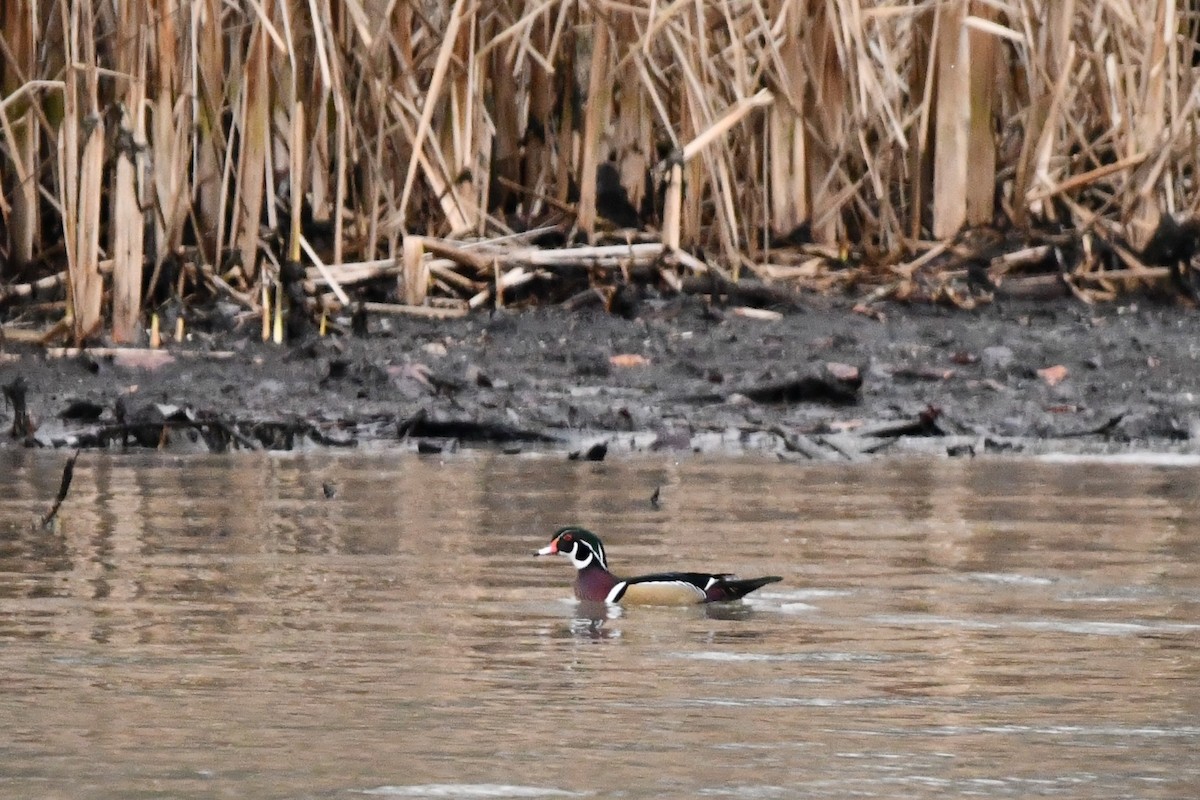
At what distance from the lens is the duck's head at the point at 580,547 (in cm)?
557

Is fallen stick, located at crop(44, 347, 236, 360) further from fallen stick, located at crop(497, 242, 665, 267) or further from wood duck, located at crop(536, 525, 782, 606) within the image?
wood duck, located at crop(536, 525, 782, 606)

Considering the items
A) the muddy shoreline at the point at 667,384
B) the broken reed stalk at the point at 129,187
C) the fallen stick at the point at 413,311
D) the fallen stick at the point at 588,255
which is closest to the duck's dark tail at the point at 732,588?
the muddy shoreline at the point at 667,384

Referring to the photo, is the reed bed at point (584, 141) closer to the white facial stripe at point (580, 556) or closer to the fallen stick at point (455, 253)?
the fallen stick at point (455, 253)

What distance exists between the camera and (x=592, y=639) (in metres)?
4.96

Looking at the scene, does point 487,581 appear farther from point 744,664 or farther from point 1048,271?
point 1048,271

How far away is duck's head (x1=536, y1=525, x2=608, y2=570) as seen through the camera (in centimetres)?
557

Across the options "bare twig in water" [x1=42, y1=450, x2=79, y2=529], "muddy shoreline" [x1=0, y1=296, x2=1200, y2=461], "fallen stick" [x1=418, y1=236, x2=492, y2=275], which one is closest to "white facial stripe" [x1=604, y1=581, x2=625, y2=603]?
"bare twig in water" [x1=42, y1=450, x2=79, y2=529]

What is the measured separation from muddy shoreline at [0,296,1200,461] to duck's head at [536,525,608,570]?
9.68 feet

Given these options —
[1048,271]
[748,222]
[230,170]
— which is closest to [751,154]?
[748,222]

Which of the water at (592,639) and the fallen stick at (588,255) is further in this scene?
the fallen stick at (588,255)

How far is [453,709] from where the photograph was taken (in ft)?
13.0

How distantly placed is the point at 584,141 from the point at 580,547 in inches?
258

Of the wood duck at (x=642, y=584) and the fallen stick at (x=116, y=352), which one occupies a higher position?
the fallen stick at (x=116, y=352)

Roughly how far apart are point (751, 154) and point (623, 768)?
28.9 ft
